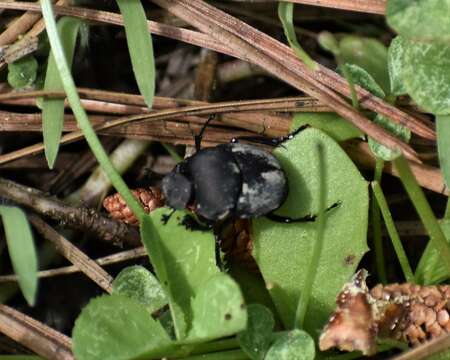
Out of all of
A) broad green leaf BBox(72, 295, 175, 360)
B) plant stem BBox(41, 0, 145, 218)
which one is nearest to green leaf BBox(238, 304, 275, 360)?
broad green leaf BBox(72, 295, 175, 360)

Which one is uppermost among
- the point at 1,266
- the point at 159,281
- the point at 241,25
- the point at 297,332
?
the point at 241,25

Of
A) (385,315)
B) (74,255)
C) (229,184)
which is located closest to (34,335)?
(74,255)

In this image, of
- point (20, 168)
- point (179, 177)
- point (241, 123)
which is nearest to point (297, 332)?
point (179, 177)

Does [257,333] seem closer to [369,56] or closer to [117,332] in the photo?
[117,332]

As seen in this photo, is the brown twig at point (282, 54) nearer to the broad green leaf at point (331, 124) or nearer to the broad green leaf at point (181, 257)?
the broad green leaf at point (331, 124)

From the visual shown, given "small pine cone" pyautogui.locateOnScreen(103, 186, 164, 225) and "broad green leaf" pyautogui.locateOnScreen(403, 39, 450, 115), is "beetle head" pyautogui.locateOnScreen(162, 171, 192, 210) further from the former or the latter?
"broad green leaf" pyautogui.locateOnScreen(403, 39, 450, 115)

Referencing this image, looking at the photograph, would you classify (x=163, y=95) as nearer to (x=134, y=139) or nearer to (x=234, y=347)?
(x=134, y=139)
